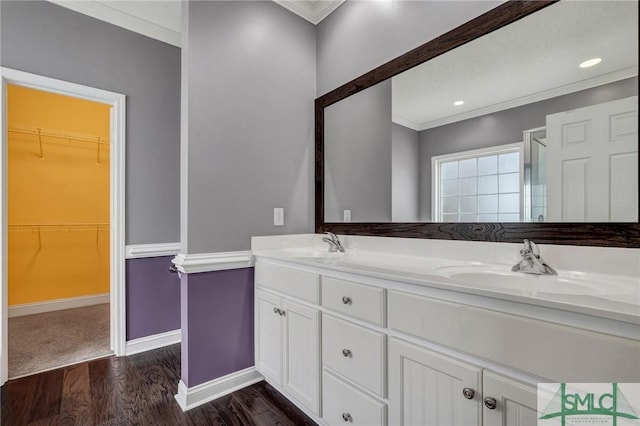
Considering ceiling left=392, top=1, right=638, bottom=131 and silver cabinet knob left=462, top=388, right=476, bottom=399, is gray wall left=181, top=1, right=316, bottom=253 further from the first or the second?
silver cabinet knob left=462, top=388, right=476, bottom=399

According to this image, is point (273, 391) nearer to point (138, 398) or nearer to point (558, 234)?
point (138, 398)

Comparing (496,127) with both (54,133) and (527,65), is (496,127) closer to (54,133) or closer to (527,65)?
(527,65)

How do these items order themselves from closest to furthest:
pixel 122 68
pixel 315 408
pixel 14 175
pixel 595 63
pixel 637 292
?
pixel 637 292
pixel 595 63
pixel 315 408
pixel 122 68
pixel 14 175

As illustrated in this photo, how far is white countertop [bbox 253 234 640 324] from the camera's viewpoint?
71 cm

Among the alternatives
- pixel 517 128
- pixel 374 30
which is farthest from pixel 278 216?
pixel 517 128

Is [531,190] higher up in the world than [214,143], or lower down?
lower down

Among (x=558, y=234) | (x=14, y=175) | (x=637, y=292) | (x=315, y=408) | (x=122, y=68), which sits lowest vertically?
(x=315, y=408)

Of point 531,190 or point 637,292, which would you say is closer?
point 637,292

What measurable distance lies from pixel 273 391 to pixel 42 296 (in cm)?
318

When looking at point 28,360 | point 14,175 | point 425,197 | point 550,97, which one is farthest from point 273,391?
point 14,175

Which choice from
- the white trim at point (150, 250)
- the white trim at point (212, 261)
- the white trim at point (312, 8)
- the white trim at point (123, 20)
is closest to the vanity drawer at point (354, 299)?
the white trim at point (212, 261)

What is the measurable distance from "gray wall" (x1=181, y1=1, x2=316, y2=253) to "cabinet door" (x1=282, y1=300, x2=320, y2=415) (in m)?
0.62

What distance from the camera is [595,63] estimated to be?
1.08m

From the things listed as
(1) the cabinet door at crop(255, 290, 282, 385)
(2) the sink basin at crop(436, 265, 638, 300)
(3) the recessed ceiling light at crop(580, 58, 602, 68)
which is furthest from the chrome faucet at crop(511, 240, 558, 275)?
(1) the cabinet door at crop(255, 290, 282, 385)
